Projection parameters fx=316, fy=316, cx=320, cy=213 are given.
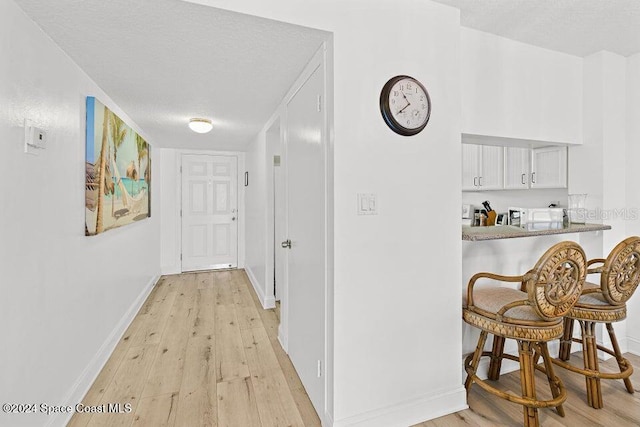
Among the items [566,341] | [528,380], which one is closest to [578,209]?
[566,341]

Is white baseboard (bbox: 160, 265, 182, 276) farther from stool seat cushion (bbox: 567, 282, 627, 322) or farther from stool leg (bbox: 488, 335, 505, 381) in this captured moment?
stool seat cushion (bbox: 567, 282, 627, 322)

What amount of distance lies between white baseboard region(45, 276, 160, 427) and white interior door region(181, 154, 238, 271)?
2053 mm

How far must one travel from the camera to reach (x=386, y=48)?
1706mm

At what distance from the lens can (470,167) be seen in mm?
3189

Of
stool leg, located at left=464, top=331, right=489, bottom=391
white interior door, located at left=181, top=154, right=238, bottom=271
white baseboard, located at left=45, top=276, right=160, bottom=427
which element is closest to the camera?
white baseboard, located at left=45, top=276, right=160, bottom=427

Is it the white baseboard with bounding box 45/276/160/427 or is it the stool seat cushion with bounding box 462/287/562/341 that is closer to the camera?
the stool seat cushion with bounding box 462/287/562/341

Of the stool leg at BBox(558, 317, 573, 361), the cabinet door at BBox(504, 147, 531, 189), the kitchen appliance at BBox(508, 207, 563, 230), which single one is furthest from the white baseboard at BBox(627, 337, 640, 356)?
the cabinet door at BBox(504, 147, 531, 189)

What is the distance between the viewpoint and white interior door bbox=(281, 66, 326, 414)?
5.91 ft

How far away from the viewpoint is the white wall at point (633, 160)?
2.51 meters

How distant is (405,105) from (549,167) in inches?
78.1

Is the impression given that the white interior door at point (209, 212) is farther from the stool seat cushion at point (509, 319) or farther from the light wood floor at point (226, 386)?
the stool seat cushion at point (509, 319)

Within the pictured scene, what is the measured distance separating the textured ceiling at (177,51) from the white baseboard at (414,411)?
2021 millimetres

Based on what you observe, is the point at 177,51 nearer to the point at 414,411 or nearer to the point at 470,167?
the point at 414,411

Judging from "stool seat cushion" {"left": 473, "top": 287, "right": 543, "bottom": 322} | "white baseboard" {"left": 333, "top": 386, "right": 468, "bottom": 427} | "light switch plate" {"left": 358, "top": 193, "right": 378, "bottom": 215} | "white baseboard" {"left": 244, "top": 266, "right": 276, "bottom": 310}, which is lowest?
"white baseboard" {"left": 333, "top": 386, "right": 468, "bottom": 427}
